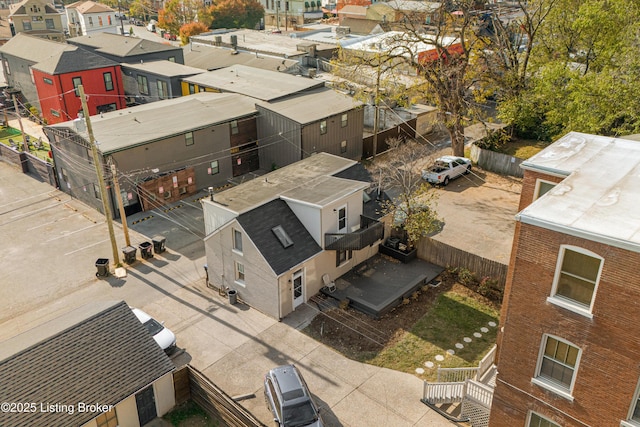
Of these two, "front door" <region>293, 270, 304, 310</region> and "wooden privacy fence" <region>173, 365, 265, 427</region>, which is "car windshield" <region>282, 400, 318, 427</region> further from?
"front door" <region>293, 270, 304, 310</region>

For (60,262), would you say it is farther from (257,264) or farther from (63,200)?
(257,264)

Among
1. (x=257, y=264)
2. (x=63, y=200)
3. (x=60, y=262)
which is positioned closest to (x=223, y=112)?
(x=63, y=200)

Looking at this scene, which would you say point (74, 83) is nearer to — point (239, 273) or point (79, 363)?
point (239, 273)

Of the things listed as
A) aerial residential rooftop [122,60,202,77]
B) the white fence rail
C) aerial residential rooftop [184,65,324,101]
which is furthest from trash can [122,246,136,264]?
aerial residential rooftop [122,60,202,77]

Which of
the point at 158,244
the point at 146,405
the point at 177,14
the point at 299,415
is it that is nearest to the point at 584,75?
the point at 158,244

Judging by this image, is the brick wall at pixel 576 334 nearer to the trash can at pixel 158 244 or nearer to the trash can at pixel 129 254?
the trash can at pixel 158 244
